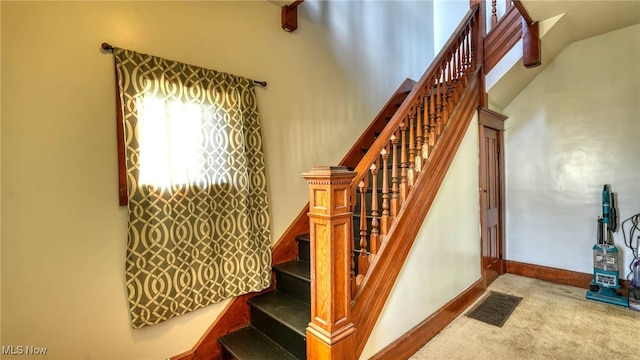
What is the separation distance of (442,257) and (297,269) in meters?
1.16

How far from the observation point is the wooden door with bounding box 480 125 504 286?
3119 millimetres

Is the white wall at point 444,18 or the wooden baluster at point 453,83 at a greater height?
the white wall at point 444,18

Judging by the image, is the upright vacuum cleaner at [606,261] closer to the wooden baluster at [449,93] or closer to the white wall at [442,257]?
the white wall at [442,257]

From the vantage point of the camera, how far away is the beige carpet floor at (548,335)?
2.02 metres

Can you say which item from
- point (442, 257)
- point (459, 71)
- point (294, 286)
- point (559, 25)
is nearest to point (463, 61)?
point (459, 71)

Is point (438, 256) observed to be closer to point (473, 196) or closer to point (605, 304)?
point (473, 196)

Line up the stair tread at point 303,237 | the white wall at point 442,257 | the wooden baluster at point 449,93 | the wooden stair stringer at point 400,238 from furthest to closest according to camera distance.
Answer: the wooden baluster at point 449,93, the stair tread at point 303,237, the white wall at point 442,257, the wooden stair stringer at point 400,238

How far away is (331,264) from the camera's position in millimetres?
1450

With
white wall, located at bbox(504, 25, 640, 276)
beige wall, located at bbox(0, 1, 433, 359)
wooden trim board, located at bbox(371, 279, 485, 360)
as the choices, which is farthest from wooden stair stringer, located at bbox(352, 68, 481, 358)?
white wall, located at bbox(504, 25, 640, 276)

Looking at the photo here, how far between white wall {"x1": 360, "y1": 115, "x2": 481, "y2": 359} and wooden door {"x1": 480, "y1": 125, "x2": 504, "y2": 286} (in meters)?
0.18

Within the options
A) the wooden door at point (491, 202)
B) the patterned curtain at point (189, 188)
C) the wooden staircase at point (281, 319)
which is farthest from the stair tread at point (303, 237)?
the wooden door at point (491, 202)

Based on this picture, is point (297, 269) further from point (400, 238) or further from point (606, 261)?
point (606, 261)

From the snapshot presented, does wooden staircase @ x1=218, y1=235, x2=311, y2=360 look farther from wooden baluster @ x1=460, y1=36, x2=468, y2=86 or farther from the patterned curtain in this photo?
wooden baluster @ x1=460, y1=36, x2=468, y2=86

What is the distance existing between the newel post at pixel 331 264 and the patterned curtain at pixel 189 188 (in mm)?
799
